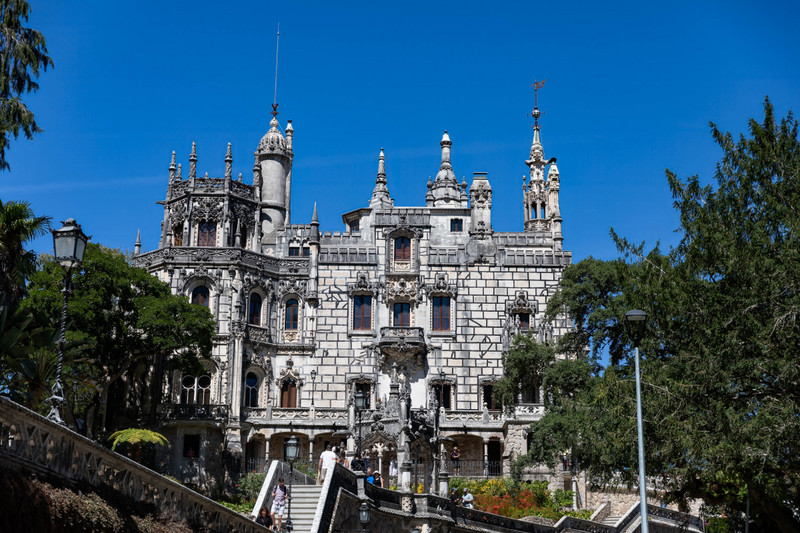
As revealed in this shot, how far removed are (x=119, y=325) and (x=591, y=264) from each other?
23485 millimetres

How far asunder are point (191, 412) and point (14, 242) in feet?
67.9

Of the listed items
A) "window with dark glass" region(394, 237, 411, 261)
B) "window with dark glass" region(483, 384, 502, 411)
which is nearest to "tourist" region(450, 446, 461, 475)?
"window with dark glass" region(483, 384, 502, 411)

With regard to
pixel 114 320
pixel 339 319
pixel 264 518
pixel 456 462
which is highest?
pixel 339 319

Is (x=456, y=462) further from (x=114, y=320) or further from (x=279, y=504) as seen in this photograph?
(x=279, y=504)

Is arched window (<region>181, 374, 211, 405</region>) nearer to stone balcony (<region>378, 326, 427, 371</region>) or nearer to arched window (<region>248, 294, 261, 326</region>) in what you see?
arched window (<region>248, 294, 261, 326</region>)

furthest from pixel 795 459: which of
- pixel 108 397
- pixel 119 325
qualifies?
pixel 108 397

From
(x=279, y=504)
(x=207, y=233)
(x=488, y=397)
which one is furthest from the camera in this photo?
(x=207, y=233)

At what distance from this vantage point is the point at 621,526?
123 feet

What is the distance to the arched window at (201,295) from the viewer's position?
2045 inches

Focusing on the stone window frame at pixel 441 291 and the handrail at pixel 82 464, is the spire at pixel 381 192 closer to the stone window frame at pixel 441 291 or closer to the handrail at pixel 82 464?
the stone window frame at pixel 441 291

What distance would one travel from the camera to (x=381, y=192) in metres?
62.2

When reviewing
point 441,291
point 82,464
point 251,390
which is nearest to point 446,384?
point 441,291

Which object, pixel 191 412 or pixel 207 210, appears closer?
pixel 191 412

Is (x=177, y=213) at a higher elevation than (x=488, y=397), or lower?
higher
